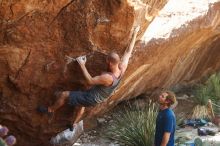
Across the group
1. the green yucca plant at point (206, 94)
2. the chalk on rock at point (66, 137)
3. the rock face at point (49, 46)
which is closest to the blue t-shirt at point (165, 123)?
the rock face at point (49, 46)

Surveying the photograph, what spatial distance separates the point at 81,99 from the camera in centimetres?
727

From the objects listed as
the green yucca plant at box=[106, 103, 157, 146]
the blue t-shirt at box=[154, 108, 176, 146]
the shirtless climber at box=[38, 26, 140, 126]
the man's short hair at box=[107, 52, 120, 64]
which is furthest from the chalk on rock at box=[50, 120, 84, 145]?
the blue t-shirt at box=[154, 108, 176, 146]

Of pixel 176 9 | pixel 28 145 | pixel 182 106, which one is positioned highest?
pixel 176 9

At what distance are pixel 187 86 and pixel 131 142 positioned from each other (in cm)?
496

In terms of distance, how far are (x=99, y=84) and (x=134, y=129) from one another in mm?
3460

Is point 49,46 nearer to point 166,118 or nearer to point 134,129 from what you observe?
point 166,118

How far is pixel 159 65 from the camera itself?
10.9 m

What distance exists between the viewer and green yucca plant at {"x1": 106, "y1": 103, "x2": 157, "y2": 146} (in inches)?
391

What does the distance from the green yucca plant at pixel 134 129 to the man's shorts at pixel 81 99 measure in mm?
2897

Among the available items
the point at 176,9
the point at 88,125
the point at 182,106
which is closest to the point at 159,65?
the point at 176,9

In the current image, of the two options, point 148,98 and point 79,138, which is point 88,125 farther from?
point 148,98

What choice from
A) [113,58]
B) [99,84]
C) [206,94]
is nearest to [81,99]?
[99,84]

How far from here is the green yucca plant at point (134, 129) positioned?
9938 mm

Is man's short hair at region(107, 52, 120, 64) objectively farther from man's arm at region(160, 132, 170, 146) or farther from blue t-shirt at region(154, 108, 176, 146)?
man's arm at region(160, 132, 170, 146)
